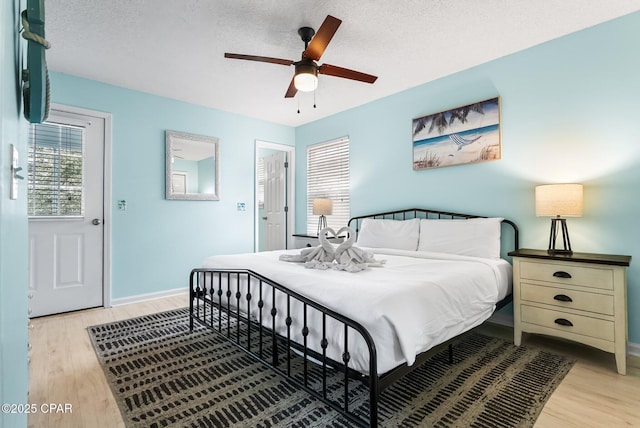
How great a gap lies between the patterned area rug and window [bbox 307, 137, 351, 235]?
262cm

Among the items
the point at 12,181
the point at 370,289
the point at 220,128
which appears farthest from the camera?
the point at 220,128

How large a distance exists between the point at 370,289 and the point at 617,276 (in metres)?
1.83

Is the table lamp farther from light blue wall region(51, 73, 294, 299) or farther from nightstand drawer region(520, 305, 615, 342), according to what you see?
light blue wall region(51, 73, 294, 299)

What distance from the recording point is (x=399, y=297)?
157 cm

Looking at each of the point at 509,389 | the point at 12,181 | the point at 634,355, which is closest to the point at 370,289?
the point at 509,389

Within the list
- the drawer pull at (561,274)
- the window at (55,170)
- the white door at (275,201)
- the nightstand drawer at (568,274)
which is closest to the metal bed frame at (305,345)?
the nightstand drawer at (568,274)

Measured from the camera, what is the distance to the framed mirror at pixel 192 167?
412 centimetres

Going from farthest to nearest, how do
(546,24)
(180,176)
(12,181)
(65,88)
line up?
(180,176)
(65,88)
(546,24)
(12,181)

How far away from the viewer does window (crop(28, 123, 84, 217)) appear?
3.23 meters

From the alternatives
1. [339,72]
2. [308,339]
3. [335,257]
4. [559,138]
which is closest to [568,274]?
[559,138]

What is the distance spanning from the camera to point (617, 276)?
214cm

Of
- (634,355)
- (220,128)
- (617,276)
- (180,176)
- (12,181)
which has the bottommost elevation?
(634,355)

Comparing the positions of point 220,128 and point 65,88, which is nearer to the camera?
point 65,88

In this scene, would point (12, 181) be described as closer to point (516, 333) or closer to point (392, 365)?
point (392, 365)
